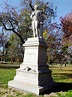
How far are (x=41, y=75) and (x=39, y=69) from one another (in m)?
0.35

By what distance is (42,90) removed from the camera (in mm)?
7871

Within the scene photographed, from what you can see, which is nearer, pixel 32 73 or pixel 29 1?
pixel 32 73

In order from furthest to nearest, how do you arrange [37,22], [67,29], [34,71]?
[67,29] → [37,22] → [34,71]

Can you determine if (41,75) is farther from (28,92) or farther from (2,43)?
(2,43)

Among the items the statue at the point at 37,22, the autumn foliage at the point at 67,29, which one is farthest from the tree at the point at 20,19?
the statue at the point at 37,22

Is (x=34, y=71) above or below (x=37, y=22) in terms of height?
below

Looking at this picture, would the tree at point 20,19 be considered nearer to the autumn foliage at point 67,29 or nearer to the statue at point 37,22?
the autumn foliage at point 67,29

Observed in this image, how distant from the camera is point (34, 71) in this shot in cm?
851

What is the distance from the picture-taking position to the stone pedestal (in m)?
8.22

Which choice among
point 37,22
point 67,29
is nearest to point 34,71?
point 37,22

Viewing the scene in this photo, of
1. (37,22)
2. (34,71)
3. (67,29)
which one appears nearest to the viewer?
(34,71)

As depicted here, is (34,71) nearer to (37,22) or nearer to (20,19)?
(37,22)

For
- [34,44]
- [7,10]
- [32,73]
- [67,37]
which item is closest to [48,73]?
[32,73]

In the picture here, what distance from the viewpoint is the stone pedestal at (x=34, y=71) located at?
8223 millimetres
